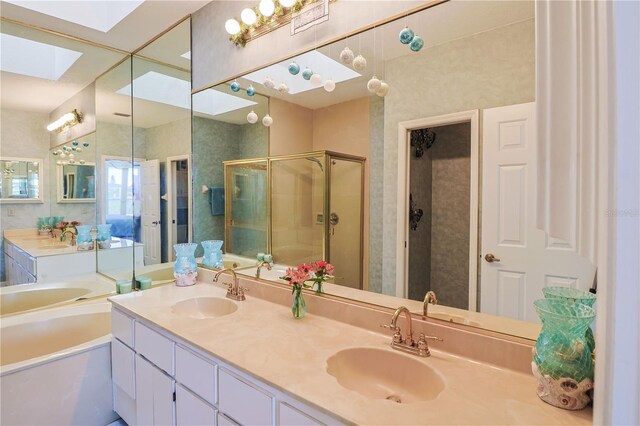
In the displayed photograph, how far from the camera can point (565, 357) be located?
872 mm

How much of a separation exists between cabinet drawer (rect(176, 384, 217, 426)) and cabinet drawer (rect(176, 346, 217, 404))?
0.09ft

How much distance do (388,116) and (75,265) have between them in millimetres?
2871

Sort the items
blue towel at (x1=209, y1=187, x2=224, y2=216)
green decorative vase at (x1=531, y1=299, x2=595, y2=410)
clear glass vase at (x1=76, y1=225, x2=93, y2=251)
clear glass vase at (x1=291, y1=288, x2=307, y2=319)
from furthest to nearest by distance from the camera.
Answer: clear glass vase at (x1=76, y1=225, x2=93, y2=251), blue towel at (x1=209, y1=187, x2=224, y2=216), clear glass vase at (x1=291, y1=288, x2=307, y2=319), green decorative vase at (x1=531, y1=299, x2=595, y2=410)

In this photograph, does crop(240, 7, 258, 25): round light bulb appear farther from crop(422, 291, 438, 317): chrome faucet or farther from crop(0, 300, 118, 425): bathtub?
crop(0, 300, 118, 425): bathtub

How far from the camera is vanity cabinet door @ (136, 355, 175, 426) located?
149 cm

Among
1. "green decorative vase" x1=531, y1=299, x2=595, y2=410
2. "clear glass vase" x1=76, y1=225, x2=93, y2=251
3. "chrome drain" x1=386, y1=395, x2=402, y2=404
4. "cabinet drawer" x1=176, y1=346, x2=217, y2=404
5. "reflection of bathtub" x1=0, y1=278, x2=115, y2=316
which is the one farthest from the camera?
"clear glass vase" x1=76, y1=225, x2=93, y2=251

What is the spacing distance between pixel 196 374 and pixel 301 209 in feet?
3.18

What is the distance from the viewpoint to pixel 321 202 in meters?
1.76

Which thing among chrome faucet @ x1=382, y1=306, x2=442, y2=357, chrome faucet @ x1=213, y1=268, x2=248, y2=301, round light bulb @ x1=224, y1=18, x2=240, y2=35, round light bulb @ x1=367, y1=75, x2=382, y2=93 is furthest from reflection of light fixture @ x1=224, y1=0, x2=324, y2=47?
chrome faucet @ x1=382, y1=306, x2=442, y2=357

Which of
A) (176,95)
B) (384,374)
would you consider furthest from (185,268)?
(384,374)

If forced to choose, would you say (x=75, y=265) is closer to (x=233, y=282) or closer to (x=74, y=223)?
(x=74, y=223)

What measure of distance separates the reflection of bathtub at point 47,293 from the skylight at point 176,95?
5.48 feet

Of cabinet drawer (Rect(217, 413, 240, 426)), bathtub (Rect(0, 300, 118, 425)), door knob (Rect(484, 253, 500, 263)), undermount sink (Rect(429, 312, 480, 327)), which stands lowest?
bathtub (Rect(0, 300, 118, 425))

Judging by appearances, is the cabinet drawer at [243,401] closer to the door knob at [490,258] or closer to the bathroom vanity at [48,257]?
the door knob at [490,258]
